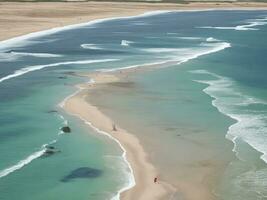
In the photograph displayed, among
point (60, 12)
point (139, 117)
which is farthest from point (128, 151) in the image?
point (60, 12)

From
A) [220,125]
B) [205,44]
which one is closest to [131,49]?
[205,44]

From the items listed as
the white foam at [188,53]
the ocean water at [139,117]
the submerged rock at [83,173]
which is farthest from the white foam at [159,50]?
the submerged rock at [83,173]

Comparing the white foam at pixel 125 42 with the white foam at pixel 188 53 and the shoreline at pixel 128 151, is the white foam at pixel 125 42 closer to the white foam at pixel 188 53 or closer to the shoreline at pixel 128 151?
the white foam at pixel 188 53

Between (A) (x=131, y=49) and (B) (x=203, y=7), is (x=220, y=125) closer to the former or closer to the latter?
(A) (x=131, y=49)

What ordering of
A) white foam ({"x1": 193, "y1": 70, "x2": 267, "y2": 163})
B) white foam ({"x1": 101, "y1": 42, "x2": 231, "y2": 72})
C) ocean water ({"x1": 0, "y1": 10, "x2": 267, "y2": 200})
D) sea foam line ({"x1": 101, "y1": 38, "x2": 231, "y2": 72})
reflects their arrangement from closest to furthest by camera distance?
ocean water ({"x1": 0, "y1": 10, "x2": 267, "y2": 200})
white foam ({"x1": 193, "y1": 70, "x2": 267, "y2": 163})
sea foam line ({"x1": 101, "y1": 38, "x2": 231, "y2": 72})
white foam ({"x1": 101, "y1": 42, "x2": 231, "y2": 72})

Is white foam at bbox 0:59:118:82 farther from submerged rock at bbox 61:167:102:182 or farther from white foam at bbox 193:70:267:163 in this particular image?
submerged rock at bbox 61:167:102:182

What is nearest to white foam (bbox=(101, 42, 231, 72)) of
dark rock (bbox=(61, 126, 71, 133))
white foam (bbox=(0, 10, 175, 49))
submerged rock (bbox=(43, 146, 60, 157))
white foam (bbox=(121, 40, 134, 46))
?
white foam (bbox=(121, 40, 134, 46))

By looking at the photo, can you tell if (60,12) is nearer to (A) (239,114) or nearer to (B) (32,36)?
(B) (32,36)
